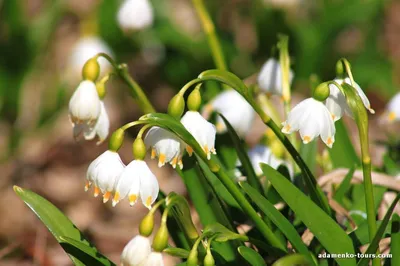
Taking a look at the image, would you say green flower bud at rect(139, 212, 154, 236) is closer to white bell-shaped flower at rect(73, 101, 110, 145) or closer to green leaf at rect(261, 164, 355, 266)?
green leaf at rect(261, 164, 355, 266)

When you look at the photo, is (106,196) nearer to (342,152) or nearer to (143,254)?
(143,254)

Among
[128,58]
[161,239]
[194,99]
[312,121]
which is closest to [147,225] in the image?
[161,239]

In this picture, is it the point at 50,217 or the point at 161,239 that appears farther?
the point at 50,217

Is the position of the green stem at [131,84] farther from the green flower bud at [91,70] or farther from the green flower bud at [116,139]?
the green flower bud at [116,139]

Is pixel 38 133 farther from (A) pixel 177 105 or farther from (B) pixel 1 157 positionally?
(A) pixel 177 105

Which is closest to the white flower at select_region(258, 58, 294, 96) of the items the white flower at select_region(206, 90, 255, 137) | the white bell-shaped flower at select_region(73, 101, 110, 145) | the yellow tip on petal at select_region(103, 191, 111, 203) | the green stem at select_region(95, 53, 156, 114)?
the white flower at select_region(206, 90, 255, 137)

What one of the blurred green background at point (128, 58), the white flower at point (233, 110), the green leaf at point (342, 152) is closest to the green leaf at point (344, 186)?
the green leaf at point (342, 152)

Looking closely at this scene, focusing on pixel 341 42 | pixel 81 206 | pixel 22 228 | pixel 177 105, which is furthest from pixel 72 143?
pixel 177 105
